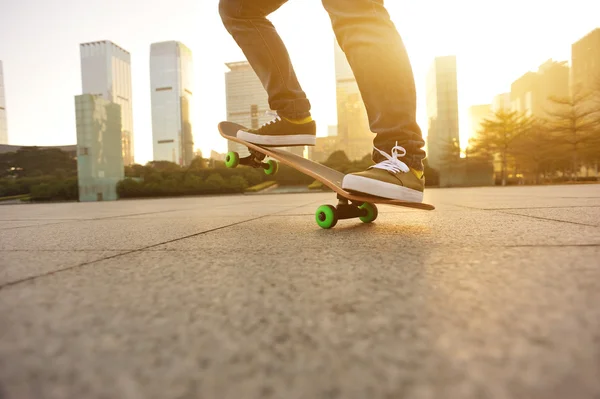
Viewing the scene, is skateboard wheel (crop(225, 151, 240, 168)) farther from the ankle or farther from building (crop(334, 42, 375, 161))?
building (crop(334, 42, 375, 161))

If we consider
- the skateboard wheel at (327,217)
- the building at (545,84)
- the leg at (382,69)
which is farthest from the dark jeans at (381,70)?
the building at (545,84)

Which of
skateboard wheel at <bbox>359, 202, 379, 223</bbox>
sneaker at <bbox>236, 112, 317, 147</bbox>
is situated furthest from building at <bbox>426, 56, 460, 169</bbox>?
skateboard wheel at <bbox>359, 202, 379, 223</bbox>

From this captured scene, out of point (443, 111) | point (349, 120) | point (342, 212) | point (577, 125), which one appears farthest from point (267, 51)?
point (349, 120)

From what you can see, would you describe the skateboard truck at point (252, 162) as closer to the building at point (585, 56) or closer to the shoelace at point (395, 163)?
the shoelace at point (395, 163)

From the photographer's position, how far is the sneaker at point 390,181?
4.13ft

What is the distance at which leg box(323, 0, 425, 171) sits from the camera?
133cm

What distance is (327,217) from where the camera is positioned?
4.37ft

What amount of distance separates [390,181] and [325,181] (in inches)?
11.7

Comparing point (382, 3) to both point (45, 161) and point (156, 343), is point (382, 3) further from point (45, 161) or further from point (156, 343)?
point (45, 161)

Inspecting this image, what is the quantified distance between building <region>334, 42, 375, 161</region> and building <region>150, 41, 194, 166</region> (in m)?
39.5

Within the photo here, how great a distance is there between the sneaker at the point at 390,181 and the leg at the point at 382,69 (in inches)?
1.7

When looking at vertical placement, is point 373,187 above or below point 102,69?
below

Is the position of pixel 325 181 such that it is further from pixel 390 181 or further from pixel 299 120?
pixel 299 120

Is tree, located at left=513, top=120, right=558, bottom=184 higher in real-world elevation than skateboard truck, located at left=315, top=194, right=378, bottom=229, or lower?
higher
